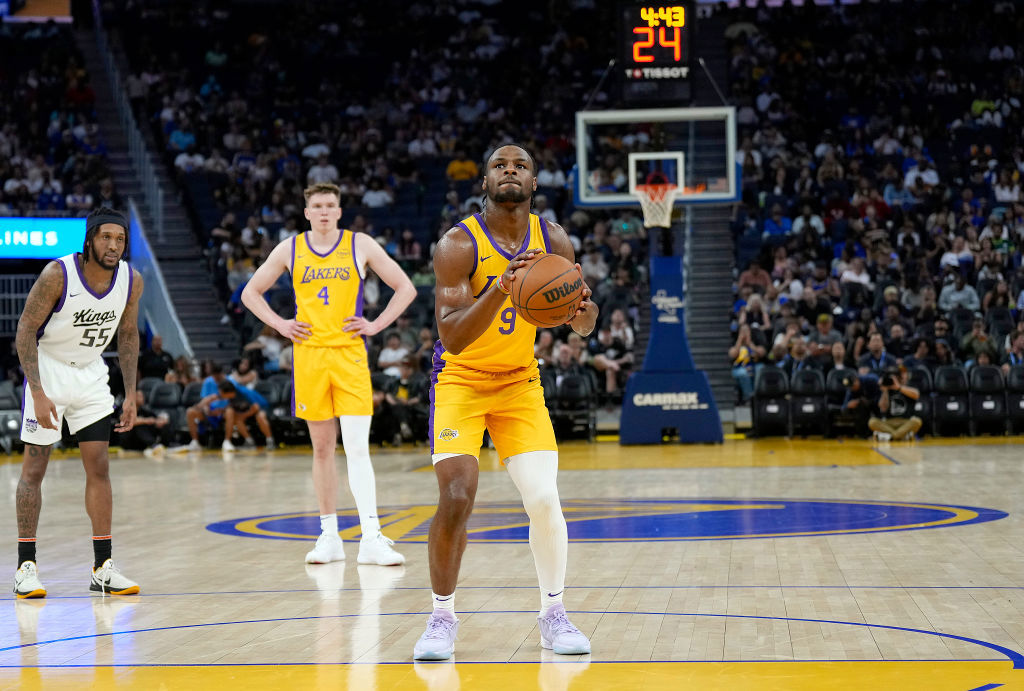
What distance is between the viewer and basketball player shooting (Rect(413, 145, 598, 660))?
481 cm

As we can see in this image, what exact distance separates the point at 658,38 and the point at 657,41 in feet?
0.13

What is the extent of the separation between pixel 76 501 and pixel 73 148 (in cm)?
1540

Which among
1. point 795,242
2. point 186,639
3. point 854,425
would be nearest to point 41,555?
point 186,639

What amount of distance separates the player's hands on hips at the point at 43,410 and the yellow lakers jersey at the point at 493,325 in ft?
7.87

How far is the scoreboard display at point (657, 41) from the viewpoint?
15664 mm

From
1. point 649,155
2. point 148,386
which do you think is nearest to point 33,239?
point 148,386

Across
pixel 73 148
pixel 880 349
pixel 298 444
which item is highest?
pixel 73 148

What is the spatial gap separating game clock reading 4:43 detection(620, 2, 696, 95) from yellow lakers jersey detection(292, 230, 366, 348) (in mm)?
8988

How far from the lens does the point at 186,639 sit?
515 cm

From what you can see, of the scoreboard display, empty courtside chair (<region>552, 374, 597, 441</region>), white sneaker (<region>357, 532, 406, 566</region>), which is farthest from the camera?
empty courtside chair (<region>552, 374, 597, 441</region>)

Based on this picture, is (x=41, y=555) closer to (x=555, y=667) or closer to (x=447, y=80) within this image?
(x=555, y=667)

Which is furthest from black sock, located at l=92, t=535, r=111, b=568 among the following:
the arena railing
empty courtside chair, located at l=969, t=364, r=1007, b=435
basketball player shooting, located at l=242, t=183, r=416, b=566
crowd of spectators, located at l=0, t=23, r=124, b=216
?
the arena railing

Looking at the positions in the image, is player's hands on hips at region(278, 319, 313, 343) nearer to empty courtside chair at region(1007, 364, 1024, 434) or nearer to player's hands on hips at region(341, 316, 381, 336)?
player's hands on hips at region(341, 316, 381, 336)

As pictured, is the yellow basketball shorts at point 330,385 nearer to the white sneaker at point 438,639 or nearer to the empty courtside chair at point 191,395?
the white sneaker at point 438,639
